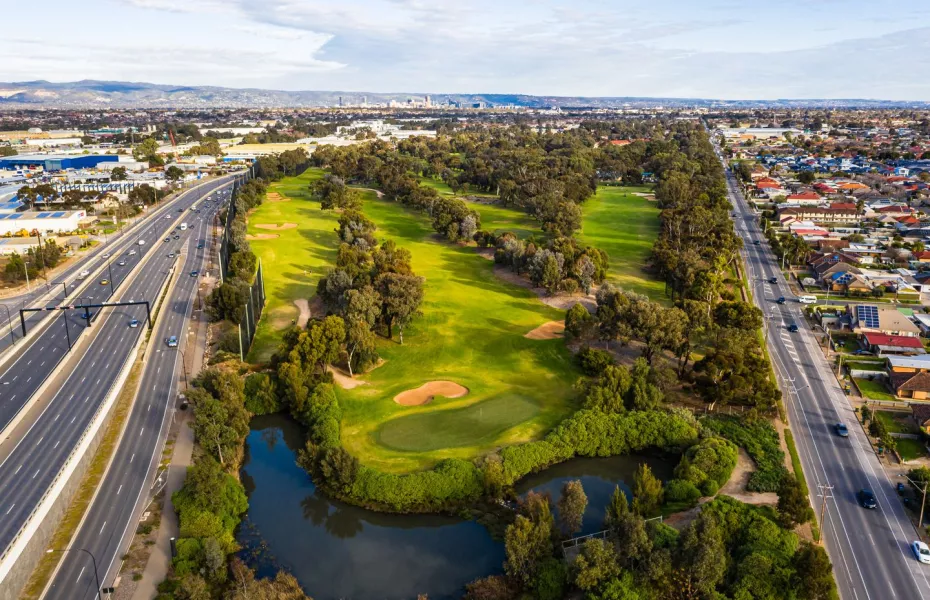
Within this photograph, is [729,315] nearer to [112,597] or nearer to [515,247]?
[515,247]

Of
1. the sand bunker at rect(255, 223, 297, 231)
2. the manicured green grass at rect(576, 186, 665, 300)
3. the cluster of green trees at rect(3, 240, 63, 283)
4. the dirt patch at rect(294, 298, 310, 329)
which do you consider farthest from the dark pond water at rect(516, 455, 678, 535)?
the sand bunker at rect(255, 223, 297, 231)

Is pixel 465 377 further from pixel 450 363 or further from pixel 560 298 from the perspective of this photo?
pixel 560 298

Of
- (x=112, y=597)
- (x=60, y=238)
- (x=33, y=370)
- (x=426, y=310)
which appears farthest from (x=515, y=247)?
(x=60, y=238)

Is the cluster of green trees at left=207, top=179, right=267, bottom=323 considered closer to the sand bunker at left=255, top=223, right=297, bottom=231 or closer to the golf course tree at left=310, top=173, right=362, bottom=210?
the sand bunker at left=255, top=223, right=297, bottom=231

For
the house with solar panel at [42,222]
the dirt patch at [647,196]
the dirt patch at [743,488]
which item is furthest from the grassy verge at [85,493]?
the dirt patch at [647,196]

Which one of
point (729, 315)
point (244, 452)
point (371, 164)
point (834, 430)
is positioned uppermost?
point (371, 164)

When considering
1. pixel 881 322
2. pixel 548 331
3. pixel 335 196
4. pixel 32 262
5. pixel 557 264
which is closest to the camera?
pixel 881 322

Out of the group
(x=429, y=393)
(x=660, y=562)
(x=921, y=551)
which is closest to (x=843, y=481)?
(x=921, y=551)
